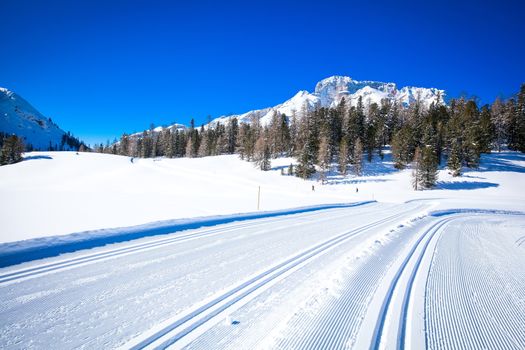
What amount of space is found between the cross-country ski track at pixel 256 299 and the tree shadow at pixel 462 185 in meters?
44.4

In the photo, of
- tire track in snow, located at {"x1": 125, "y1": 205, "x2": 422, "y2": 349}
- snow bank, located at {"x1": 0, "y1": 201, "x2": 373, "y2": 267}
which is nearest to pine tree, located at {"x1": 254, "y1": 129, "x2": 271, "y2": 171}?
snow bank, located at {"x1": 0, "y1": 201, "x2": 373, "y2": 267}

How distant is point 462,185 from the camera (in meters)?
42.6

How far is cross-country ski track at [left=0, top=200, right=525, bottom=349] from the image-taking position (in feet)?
8.95

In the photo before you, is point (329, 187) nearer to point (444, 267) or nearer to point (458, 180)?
point (458, 180)

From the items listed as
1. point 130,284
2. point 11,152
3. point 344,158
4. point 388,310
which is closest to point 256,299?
point 388,310

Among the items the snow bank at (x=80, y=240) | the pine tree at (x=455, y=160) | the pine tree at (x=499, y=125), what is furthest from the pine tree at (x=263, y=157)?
the pine tree at (x=499, y=125)

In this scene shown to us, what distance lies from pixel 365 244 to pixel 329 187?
36747 mm

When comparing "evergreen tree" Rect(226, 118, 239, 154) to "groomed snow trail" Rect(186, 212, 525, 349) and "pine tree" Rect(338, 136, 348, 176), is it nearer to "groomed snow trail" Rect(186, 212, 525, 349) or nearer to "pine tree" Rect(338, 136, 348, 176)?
"pine tree" Rect(338, 136, 348, 176)

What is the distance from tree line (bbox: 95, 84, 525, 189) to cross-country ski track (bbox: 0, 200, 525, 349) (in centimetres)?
4178

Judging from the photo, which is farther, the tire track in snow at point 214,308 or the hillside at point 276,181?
the hillside at point 276,181

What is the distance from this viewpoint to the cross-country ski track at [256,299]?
2727 mm

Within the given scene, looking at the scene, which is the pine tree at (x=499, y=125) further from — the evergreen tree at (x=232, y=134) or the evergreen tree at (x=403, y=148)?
the evergreen tree at (x=232, y=134)

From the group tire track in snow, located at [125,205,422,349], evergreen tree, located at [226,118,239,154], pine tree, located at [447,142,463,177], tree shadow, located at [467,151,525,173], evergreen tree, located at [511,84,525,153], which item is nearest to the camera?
tire track in snow, located at [125,205,422,349]

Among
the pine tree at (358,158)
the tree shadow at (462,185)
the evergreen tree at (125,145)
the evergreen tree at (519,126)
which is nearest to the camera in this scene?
the tree shadow at (462,185)
